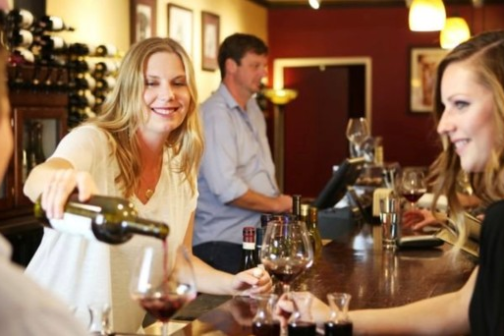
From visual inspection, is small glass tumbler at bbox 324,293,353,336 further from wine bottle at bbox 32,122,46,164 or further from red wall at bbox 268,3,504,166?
red wall at bbox 268,3,504,166

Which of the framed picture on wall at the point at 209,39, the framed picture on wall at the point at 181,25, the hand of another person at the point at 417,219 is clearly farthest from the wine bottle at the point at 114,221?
the framed picture on wall at the point at 209,39

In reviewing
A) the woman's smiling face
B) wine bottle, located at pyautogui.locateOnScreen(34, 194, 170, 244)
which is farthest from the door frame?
wine bottle, located at pyautogui.locateOnScreen(34, 194, 170, 244)

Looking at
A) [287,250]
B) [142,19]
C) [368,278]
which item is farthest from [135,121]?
[142,19]

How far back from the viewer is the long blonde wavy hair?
2.09 meters

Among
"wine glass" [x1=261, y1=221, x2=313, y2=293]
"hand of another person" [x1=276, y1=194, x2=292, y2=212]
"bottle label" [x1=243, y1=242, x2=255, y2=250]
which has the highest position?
"wine glass" [x1=261, y1=221, x2=313, y2=293]

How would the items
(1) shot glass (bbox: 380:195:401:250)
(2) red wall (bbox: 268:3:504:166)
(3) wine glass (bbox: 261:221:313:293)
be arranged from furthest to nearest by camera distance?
(2) red wall (bbox: 268:3:504:166), (1) shot glass (bbox: 380:195:401:250), (3) wine glass (bbox: 261:221:313:293)

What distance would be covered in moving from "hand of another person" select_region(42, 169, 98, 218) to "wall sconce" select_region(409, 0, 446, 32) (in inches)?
191

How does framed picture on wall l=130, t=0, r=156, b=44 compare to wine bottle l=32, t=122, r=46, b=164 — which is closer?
wine bottle l=32, t=122, r=46, b=164

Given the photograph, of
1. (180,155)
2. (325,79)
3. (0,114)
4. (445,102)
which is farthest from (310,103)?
(0,114)

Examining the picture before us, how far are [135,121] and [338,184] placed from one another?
81.7 inches

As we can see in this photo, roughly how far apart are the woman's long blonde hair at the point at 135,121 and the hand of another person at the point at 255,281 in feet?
1.63

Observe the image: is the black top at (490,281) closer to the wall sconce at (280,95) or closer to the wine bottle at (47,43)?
the wine bottle at (47,43)

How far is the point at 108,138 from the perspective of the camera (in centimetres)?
291

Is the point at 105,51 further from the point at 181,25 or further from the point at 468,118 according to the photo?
the point at 468,118
